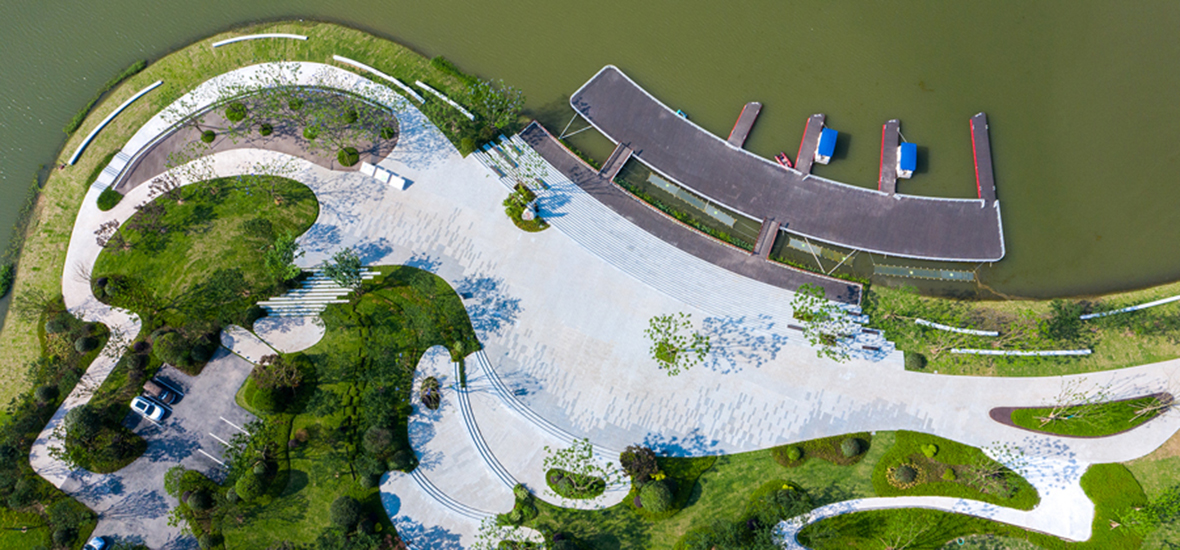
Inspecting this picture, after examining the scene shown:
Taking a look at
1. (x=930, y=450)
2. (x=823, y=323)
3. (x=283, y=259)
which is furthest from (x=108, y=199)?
(x=930, y=450)

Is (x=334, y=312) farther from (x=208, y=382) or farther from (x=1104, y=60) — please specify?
(x=1104, y=60)

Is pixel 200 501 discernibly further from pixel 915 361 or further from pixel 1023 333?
pixel 1023 333

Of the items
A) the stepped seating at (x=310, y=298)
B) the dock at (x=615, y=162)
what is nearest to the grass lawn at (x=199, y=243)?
the stepped seating at (x=310, y=298)

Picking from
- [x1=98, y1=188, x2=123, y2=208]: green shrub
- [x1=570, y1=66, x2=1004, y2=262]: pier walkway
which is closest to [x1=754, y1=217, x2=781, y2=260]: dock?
[x1=570, y1=66, x2=1004, y2=262]: pier walkway

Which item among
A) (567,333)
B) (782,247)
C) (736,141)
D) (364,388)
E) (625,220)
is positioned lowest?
(364,388)

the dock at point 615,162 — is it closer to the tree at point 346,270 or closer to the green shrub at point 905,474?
the tree at point 346,270

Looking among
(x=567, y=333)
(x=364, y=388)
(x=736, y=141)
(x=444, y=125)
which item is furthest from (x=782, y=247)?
(x=364, y=388)
